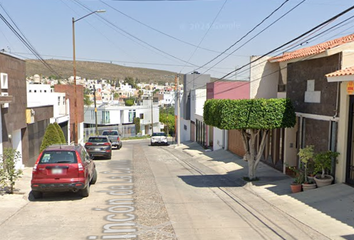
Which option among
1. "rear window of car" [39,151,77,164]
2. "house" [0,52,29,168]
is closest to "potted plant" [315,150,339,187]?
"rear window of car" [39,151,77,164]

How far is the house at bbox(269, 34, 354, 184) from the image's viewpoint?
10.7 m

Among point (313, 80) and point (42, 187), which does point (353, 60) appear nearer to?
point (313, 80)

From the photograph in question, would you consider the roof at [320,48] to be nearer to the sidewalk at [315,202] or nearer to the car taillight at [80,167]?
the sidewalk at [315,202]

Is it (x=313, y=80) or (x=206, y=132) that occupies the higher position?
(x=313, y=80)

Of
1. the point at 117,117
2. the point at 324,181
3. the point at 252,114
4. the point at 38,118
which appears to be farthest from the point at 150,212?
the point at 117,117

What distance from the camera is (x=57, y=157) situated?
10320 millimetres

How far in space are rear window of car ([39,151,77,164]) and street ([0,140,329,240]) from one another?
1193 mm

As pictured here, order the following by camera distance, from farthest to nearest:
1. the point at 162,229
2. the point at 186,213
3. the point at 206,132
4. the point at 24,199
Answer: the point at 206,132, the point at 24,199, the point at 186,213, the point at 162,229

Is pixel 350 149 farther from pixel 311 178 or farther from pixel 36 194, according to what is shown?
pixel 36 194

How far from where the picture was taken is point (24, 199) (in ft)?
35.0

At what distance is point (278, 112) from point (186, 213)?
17.7 ft

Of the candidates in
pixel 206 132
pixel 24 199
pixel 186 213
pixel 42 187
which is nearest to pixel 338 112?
pixel 186 213

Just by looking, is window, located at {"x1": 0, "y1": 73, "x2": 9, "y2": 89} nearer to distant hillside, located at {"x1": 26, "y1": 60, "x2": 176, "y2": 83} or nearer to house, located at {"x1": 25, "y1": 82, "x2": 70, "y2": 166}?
house, located at {"x1": 25, "y1": 82, "x2": 70, "y2": 166}

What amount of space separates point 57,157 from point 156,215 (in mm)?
3493
